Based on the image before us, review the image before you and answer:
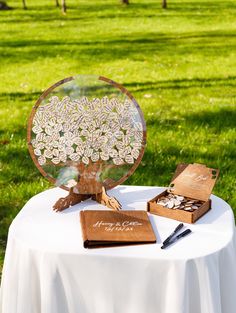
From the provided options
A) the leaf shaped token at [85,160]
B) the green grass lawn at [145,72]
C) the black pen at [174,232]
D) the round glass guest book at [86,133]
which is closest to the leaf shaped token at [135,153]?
the round glass guest book at [86,133]

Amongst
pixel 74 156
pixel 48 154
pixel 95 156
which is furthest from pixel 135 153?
pixel 48 154

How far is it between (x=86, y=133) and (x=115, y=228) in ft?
1.73

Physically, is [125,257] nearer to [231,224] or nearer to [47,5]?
[231,224]

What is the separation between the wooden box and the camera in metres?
2.71

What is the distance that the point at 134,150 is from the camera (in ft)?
9.71

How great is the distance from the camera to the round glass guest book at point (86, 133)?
9.31 feet

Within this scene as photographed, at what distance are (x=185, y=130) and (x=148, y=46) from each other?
5999 mm

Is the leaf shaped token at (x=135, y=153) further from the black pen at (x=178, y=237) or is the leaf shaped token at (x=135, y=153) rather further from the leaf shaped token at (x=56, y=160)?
the black pen at (x=178, y=237)

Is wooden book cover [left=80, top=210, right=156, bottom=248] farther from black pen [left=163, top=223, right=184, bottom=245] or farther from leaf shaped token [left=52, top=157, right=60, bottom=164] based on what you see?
leaf shaped token [left=52, top=157, right=60, bottom=164]

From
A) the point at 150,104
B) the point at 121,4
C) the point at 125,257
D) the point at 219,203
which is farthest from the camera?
the point at 121,4

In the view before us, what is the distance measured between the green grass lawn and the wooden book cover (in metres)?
1.55

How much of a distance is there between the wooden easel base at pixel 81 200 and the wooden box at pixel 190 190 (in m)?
0.18

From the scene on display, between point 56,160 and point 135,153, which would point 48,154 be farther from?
point 135,153

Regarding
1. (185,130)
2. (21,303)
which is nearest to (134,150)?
(21,303)
